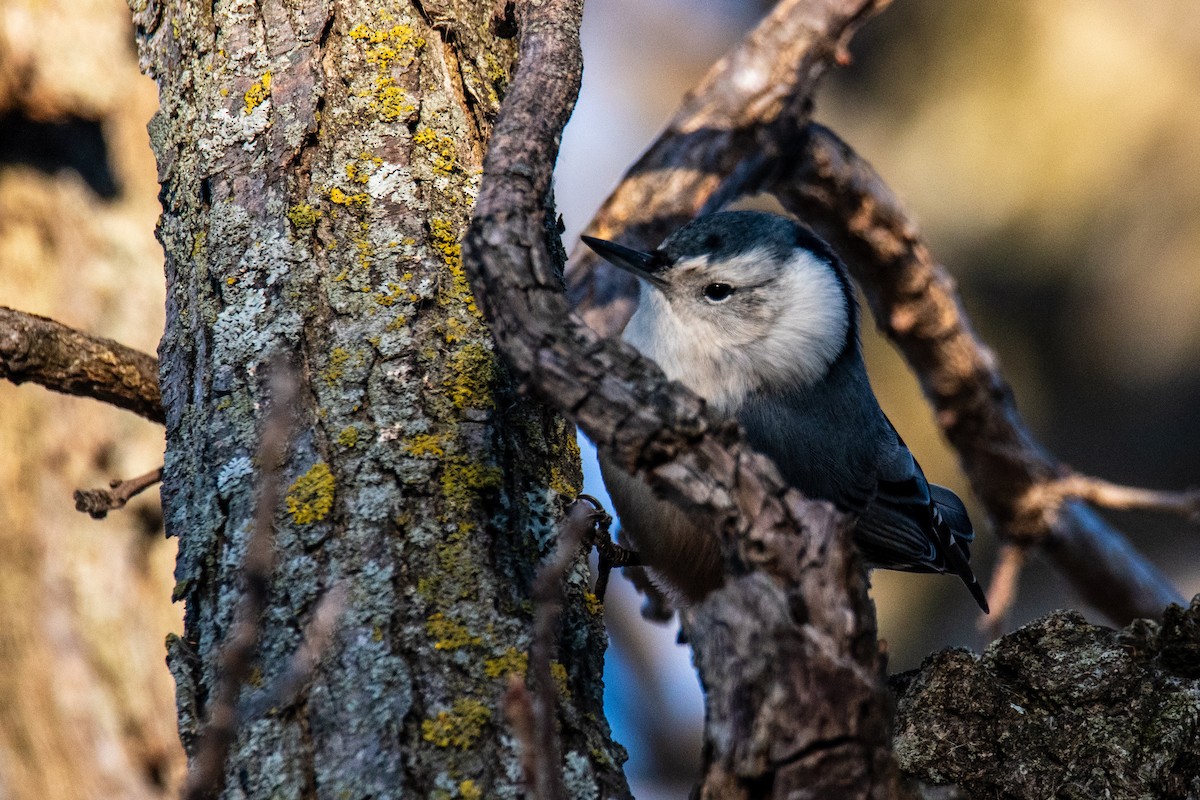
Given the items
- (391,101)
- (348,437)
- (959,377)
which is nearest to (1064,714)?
(348,437)

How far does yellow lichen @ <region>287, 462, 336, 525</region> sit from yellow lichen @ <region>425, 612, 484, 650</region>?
0.74ft

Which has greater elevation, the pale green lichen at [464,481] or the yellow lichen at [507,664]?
the pale green lichen at [464,481]

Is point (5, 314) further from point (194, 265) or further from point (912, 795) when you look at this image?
point (912, 795)

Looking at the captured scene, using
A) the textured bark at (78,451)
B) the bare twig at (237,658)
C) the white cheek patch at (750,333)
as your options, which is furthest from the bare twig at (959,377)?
the bare twig at (237,658)

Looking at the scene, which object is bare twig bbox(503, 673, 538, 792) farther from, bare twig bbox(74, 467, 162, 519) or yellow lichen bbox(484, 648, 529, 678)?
bare twig bbox(74, 467, 162, 519)

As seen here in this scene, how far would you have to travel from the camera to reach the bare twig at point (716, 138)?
296cm

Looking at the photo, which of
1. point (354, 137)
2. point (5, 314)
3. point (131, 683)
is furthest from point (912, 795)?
point (131, 683)

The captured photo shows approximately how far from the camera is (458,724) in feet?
4.68

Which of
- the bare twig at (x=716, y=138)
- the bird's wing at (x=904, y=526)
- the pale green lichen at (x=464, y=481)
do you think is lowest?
the pale green lichen at (x=464, y=481)

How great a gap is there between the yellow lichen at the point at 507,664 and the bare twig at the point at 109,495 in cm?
116

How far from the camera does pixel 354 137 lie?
6.35ft

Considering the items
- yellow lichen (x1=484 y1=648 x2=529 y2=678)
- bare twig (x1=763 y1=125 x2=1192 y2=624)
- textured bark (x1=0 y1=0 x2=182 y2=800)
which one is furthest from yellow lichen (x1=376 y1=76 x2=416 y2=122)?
textured bark (x1=0 y1=0 x2=182 y2=800)

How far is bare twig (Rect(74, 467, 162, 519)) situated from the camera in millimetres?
2387

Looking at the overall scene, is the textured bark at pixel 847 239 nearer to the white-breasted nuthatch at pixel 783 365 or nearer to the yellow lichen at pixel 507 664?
the white-breasted nuthatch at pixel 783 365
